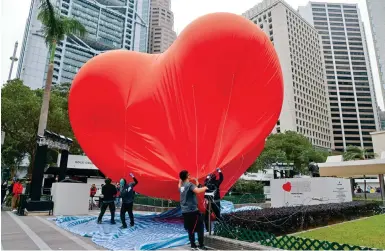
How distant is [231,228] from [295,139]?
4396cm

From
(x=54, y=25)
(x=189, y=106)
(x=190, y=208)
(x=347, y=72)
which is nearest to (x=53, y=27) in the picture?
(x=54, y=25)

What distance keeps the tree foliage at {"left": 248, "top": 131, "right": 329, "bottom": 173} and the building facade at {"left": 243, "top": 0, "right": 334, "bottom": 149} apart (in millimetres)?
40347

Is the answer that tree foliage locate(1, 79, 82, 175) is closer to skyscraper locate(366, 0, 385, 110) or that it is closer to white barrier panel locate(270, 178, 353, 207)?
white barrier panel locate(270, 178, 353, 207)

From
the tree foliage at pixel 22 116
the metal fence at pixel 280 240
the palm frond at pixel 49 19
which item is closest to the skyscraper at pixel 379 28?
the tree foliage at pixel 22 116

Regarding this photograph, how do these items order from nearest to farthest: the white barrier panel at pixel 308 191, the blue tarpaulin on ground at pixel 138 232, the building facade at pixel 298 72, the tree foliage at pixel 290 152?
the blue tarpaulin on ground at pixel 138 232
the white barrier panel at pixel 308 191
the tree foliage at pixel 290 152
the building facade at pixel 298 72

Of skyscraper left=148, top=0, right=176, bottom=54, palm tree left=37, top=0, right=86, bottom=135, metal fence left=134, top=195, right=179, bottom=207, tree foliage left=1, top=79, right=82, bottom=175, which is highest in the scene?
skyscraper left=148, top=0, right=176, bottom=54

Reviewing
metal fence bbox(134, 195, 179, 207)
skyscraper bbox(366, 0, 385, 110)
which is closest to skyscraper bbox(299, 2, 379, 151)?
skyscraper bbox(366, 0, 385, 110)

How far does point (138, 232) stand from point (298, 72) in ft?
329

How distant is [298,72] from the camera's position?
328 feet

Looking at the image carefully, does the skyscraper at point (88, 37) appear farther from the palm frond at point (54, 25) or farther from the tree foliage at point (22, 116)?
the palm frond at point (54, 25)

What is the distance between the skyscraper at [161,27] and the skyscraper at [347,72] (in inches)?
2642

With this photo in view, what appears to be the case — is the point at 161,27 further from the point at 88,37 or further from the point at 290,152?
the point at 290,152

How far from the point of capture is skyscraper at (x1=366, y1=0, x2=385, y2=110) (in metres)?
87.2

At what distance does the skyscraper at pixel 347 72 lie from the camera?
114688 mm
